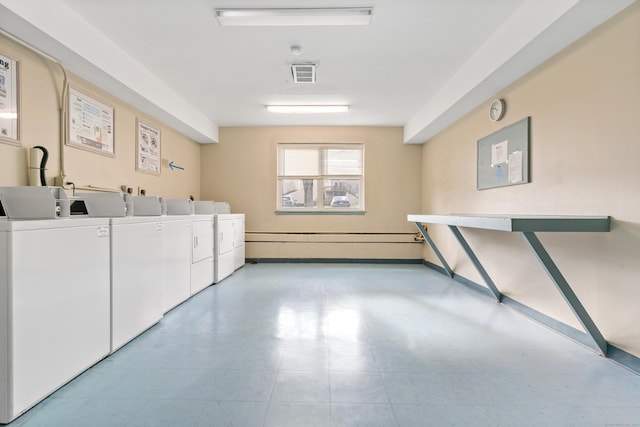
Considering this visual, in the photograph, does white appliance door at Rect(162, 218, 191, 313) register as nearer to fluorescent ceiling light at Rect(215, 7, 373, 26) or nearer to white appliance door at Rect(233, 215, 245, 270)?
white appliance door at Rect(233, 215, 245, 270)

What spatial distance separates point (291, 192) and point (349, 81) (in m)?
2.74

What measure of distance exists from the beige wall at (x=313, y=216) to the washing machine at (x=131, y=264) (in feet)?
10.4

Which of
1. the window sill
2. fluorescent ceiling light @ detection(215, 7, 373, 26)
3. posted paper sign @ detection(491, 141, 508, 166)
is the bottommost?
the window sill

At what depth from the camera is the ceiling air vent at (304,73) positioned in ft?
11.0

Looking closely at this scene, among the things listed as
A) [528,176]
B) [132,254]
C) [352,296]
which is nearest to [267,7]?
[132,254]

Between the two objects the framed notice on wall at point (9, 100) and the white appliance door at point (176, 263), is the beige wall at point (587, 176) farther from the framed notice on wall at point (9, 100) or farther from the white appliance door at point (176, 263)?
the framed notice on wall at point (9, 100)

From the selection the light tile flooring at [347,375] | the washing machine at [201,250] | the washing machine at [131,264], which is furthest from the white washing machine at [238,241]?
the washing machine at [131,264]

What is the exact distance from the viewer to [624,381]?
1822 millimetres

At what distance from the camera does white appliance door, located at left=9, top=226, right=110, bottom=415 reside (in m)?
1.50

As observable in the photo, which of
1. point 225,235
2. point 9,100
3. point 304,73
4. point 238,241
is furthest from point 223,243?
point 9,100

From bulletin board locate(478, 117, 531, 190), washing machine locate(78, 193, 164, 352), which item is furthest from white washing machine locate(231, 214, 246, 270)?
bulletin board locate(478, 117, 531, 190)

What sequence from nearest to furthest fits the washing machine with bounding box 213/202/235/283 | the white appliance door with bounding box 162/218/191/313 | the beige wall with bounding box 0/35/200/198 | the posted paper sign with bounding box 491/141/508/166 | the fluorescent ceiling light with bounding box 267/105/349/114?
the beige wall with bounding box 0/35/200/198, the white appliance door with bounding box 162/218/191/313, the posted paper sign with bounding box 491/141/508/166, the washing machine with bounding box 213/202/235/283, the fluorescent ceiling light with bounding box 267/105/349/114

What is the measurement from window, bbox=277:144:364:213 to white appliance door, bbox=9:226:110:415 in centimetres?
414

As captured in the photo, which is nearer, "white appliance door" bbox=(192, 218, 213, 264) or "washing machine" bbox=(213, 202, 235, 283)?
"white appliance door" bbox=(192, 218, 213, 264)
